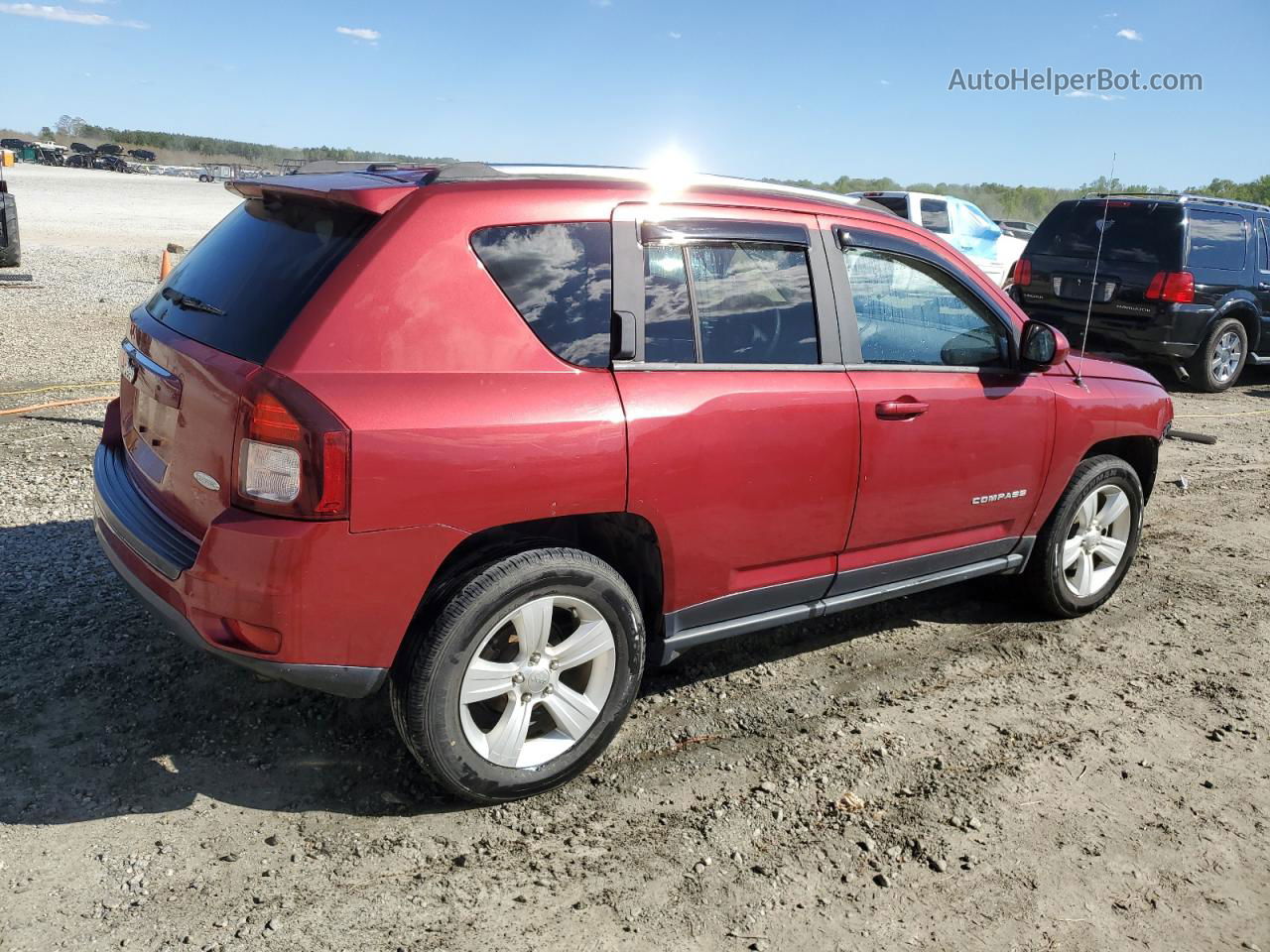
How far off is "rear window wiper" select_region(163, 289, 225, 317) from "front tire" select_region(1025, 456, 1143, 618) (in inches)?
142

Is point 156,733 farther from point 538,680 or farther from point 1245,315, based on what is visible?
point 1245,315

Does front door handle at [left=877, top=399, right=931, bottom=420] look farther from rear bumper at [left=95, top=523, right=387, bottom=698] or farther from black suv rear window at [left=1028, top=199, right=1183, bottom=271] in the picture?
black suv rear window at [left=1028, top=199, right=1183, bottom=271]

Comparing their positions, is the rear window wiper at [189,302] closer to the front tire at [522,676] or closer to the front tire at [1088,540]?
the front tire at [522,676]

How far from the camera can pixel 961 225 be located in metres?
17.3

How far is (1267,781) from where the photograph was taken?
12.1 feet

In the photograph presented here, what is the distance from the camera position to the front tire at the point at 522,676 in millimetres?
3051

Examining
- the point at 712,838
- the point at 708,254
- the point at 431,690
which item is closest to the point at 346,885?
the point at 431,690

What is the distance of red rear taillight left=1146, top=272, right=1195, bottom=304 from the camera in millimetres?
10797

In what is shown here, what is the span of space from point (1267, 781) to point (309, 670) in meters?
3.27

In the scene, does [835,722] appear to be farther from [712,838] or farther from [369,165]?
[369,165]

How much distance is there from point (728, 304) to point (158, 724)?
2.43 m

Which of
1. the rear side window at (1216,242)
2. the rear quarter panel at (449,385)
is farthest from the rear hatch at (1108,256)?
the rear quarter panel at (449,385)

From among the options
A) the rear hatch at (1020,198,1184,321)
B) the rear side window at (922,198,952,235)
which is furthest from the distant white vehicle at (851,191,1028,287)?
the rear hatch at (1020,198,1184,321)

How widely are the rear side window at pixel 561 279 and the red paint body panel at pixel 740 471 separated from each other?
0.61 ft
